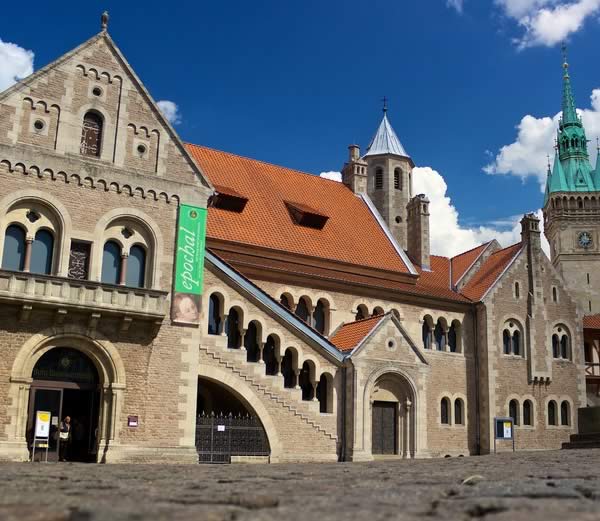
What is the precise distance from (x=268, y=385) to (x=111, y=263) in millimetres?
6834

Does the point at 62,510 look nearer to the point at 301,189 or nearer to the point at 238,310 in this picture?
the point at 238,310

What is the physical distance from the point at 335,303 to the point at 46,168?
1445cm

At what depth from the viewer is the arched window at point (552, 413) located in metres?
36.2

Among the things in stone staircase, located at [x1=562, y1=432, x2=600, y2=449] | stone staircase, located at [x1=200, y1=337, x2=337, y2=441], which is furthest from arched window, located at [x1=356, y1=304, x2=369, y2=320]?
stone staircase, located at [x1=562, y1=432, x2=600, y2=449]

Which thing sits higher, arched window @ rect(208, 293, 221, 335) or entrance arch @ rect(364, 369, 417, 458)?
arched window @ rect(208, 293, 221, 335)

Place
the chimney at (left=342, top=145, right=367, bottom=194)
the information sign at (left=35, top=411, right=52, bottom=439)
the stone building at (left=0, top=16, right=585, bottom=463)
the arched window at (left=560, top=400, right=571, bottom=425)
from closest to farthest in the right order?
the information sign at (left=35, top=411, right=52, bottom=439)
the stone building at (left=0, top=16, right=585, bottom=463)
the arched window at (left=560, top=400, right=571, bottom=425)
the chimney at (left=342, top=145, right=367, bottom=194)

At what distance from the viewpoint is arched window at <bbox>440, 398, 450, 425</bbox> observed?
110 feet

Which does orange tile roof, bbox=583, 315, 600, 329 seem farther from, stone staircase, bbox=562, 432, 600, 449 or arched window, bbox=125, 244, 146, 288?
arched window, bbox=125, 244, 146, 288

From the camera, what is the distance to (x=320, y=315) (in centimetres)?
3170

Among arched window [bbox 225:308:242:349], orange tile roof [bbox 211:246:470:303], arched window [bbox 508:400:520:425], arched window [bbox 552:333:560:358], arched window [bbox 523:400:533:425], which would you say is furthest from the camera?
arched window [bbox 552:333:560:358]

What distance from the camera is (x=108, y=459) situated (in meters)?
20.3

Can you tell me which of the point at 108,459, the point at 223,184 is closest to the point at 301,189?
the point at 223,184

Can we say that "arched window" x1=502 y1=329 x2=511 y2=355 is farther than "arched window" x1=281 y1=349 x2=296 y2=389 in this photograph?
Yes

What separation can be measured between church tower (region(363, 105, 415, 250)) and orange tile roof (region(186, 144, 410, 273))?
284 cm
